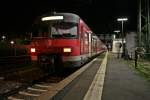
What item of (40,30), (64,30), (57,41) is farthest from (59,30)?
(40,30)

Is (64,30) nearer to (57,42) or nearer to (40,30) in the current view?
(57,42)

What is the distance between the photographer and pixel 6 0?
2747 cm

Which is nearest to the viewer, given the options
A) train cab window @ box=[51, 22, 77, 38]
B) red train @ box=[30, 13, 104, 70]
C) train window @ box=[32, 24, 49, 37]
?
red train @ box=[30, 13, 104, 70]

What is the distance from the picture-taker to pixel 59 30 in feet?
56.5

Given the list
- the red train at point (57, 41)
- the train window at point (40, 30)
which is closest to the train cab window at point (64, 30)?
the red train at point (57, 41)

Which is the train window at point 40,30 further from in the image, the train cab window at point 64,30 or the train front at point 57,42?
the train cab window at point 64,30

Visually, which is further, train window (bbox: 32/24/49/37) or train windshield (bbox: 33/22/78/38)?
train window (bbox: 32/24/49/37)

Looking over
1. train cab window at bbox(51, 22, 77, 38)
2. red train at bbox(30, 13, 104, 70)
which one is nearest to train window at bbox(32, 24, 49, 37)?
red train at bbox(30, 13, 104, 70)

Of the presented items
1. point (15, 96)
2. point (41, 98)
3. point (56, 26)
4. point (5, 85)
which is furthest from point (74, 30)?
point (41, 98)

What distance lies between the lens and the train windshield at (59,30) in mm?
17078

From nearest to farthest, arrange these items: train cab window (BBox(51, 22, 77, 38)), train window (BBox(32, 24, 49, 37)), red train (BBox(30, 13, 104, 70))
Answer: red train (BBox(30, 13, 104, 70)) < train cab window (BBox(51, 22, 77, 38)) < train window (BBox(32, 24, 49, 37))

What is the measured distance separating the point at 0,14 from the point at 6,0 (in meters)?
1.80

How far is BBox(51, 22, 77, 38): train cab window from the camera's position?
17047 millimetres

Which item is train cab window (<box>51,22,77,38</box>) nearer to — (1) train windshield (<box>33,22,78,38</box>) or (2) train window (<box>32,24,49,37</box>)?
(1) train windshield (<box>33,22,78,38</box>)
